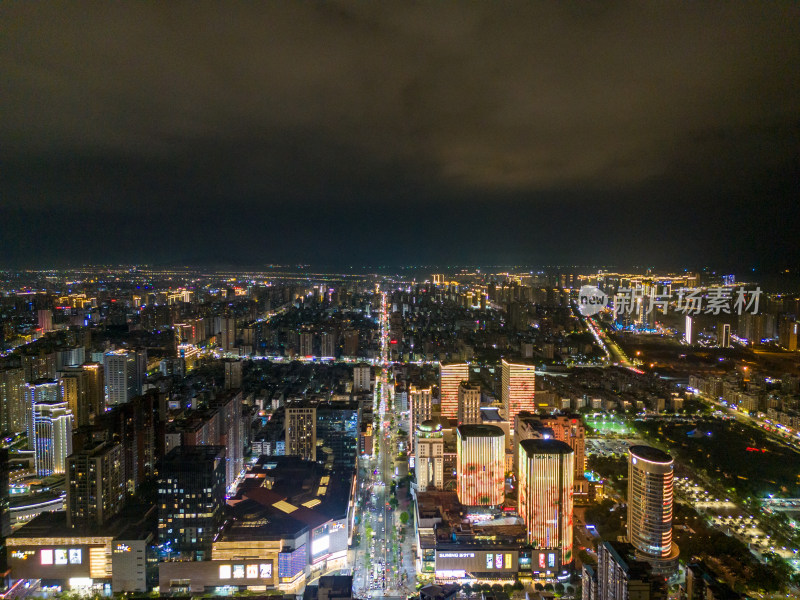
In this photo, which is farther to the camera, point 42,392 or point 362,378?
point 362,378

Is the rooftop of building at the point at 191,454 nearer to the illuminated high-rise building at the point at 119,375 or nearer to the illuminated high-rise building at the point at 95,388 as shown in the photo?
the illuminated high-rise building at the point at 95,388

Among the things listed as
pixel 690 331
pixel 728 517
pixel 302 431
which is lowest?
pixel 728 517

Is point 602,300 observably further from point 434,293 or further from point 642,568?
point 642,568

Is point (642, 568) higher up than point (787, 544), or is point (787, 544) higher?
point (642, 568)

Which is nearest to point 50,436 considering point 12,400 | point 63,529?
point 12,400

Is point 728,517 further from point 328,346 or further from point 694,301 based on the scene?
point 328,346

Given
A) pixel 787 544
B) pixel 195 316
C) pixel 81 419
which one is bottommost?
pixel 787 544

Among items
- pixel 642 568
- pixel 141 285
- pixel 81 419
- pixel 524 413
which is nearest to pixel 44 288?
pixel 81 419
